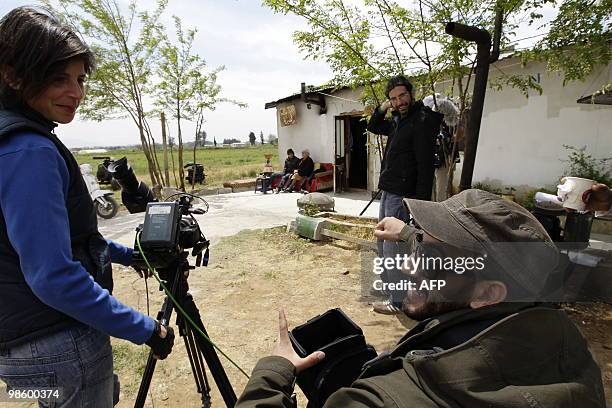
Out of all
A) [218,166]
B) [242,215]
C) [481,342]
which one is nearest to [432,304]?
[481,342]

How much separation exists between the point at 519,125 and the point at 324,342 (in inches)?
271

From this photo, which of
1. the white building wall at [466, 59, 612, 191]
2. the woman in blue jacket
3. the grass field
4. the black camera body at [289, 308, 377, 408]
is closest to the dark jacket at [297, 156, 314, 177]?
the grass field

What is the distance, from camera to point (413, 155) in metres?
3.34

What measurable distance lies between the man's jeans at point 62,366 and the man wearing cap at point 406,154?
7.47 ft

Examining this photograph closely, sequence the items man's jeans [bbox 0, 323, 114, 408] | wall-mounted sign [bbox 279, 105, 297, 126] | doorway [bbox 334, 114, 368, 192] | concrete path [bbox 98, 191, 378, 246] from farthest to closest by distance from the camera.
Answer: wall-mounted sign [bbox 279, 105, 297, 126] < doorway [bbox 334, 114, 368, 192] < concrete path [bbox 98, 191, 378, 246] < man's jeans [bbox 0, 323, 114, 408]

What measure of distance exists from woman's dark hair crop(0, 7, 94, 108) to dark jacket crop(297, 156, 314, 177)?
9730 mm

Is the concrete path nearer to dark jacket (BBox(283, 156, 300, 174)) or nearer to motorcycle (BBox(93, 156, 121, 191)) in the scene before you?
motorcycle (BBox(93, 156, 121, 191))

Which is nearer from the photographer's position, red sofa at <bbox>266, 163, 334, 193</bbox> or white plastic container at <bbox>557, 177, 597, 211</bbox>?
white plastic container at <bbox>557, 177, 597, 211</bbox>

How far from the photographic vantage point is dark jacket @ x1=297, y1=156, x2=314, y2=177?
1088 cm

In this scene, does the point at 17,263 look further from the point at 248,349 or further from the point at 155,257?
the point at 248,349

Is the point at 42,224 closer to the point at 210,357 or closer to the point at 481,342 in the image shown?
the point at 210,357

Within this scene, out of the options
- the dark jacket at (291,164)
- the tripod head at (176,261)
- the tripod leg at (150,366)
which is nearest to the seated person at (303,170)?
the dark jacket at (291,164)

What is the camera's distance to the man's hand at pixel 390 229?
150cm

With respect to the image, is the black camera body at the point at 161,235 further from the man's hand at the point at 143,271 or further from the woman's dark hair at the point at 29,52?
the woman's dark hair at the point at 29,52
